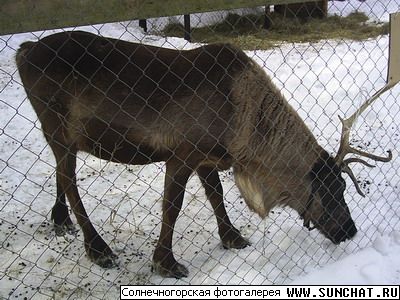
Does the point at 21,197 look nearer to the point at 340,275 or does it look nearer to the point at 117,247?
the point at 117,247

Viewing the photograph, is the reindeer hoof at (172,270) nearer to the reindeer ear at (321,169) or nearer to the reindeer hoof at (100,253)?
the reindeer hoof at (100,253)

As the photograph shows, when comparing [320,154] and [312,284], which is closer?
[312,284]

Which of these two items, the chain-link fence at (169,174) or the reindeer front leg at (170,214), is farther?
the reindeer front leg at (170,214)

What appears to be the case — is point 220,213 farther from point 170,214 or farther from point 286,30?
point 286,30

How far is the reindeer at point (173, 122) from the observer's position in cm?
332

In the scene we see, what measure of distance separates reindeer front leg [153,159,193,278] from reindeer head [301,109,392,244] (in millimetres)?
929

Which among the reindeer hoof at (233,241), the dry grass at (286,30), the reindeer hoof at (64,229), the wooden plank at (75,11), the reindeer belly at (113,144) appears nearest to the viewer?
the wooden plank at (75,11)

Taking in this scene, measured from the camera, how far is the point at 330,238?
3635 mm

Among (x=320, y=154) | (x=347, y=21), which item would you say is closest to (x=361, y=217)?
(x=320, y=154)

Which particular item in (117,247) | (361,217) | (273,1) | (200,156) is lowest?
(117,247)

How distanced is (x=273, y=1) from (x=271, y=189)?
1578mm

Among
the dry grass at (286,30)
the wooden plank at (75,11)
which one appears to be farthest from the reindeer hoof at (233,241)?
the dry grass at (286,30)

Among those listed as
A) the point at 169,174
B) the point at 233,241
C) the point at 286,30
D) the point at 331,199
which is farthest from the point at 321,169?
the point at 286,30

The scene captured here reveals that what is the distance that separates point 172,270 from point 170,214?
0.39m
